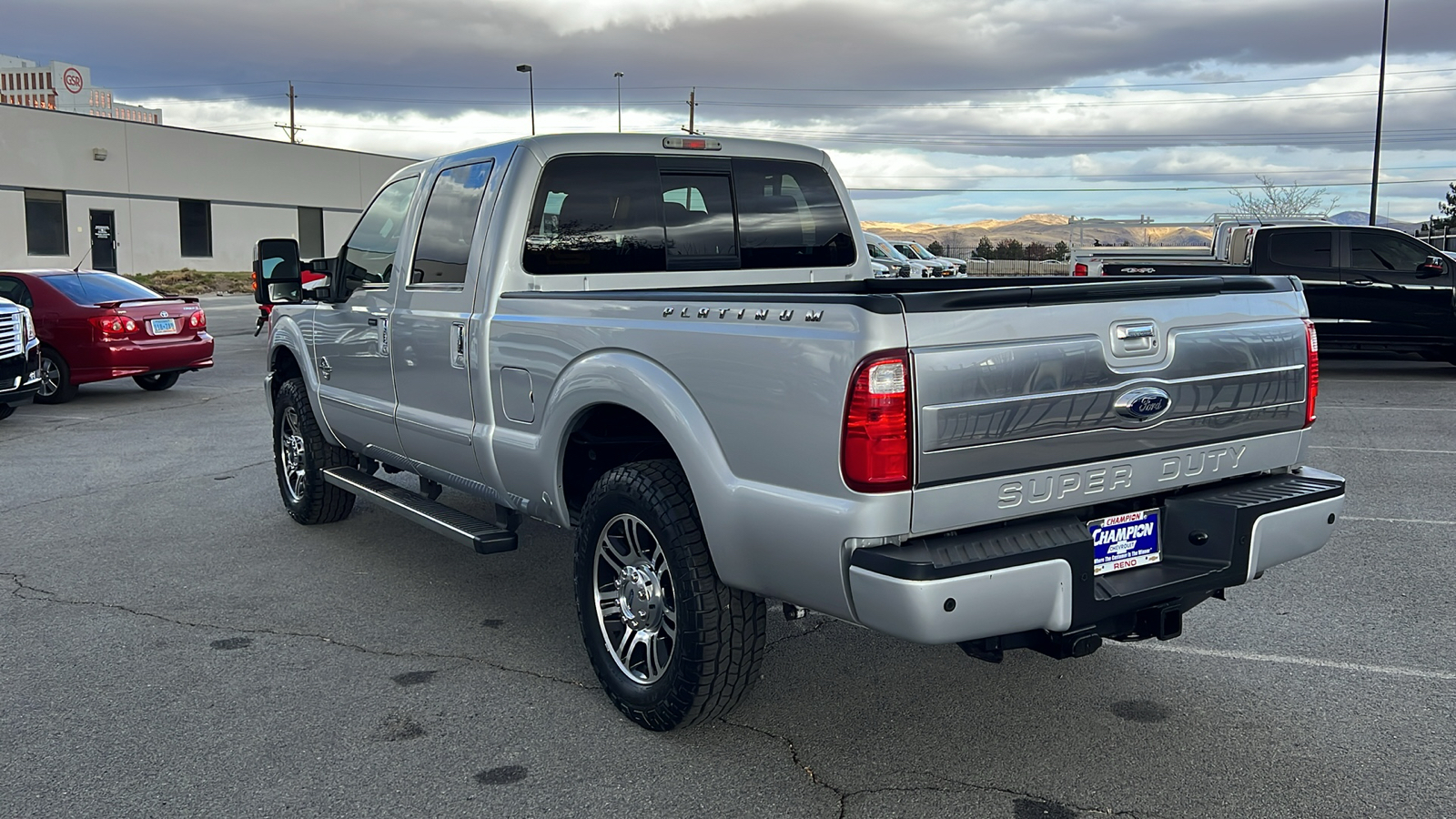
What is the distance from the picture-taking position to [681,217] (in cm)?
534

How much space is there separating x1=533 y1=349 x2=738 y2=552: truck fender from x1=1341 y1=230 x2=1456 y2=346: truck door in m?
13.4

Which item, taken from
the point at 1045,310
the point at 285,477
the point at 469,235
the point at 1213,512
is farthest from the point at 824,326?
the point at 285,477

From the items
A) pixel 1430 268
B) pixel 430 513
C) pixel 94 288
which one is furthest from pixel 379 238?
pixel 1430 268

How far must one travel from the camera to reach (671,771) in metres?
3.78

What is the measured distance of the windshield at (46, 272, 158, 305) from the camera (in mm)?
13242

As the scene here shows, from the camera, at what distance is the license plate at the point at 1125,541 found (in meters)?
3.65

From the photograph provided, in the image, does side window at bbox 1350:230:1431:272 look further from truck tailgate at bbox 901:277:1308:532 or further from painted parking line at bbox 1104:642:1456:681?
truck tailgate at bbox 901:277:1308:532

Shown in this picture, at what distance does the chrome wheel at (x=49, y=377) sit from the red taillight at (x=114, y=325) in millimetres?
637

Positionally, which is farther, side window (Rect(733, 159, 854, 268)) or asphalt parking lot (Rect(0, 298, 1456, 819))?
side window (Rect(733, 159, 854, 268))

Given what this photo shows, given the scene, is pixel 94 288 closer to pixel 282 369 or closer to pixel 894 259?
pixel 282 369

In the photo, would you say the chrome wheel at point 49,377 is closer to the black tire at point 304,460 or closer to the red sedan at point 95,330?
the red sedan at point 95,330

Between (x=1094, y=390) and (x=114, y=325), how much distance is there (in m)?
12.4

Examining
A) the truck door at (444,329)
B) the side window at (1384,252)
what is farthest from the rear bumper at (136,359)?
the side window at (1384,252)

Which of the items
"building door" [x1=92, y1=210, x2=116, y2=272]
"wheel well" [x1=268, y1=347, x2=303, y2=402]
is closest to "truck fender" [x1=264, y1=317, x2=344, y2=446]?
"wheel well" [x1=268, y1=347, x2=303, y2=402]
